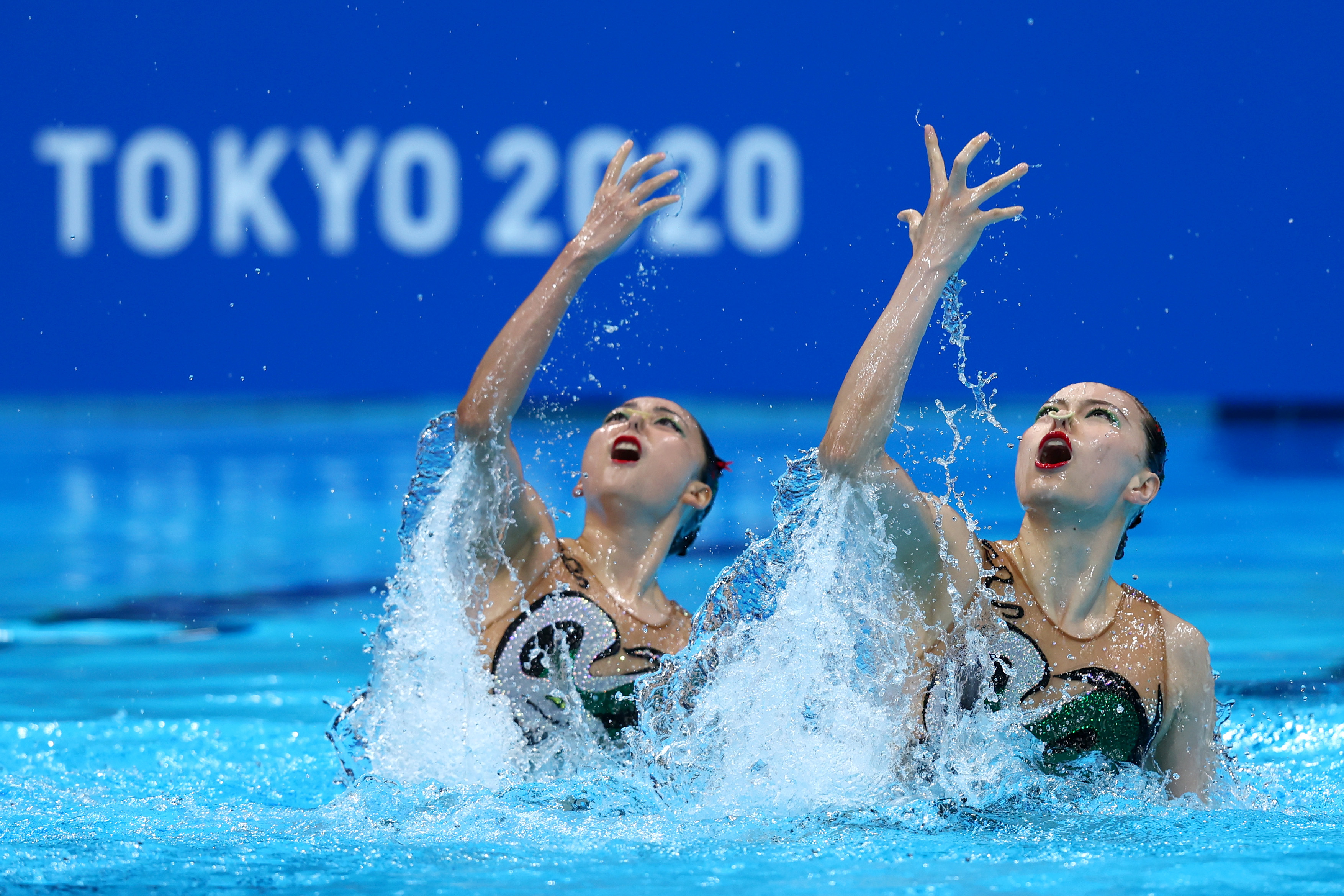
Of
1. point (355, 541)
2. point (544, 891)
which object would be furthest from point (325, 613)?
point (544, 891)

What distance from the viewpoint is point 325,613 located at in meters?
5.80

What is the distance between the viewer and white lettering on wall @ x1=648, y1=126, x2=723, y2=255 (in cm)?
1071

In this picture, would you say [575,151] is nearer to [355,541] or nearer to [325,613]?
[355,541]

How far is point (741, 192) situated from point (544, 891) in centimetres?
847

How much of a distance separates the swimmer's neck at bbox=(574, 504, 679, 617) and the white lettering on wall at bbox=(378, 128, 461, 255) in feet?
24.0

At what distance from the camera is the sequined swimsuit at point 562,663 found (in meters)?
3.62

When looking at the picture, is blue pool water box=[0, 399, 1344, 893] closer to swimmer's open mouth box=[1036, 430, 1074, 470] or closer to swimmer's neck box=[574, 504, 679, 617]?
swimmer's neck box=[574, 504, 679, 617]

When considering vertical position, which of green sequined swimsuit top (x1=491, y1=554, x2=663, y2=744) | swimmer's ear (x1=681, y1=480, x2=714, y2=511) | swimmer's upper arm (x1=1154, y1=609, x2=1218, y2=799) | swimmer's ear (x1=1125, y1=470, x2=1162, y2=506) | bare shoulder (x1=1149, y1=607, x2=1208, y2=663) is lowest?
swimmer's upper arm (x1=1154, y1=609, x2=1218, y2=799)

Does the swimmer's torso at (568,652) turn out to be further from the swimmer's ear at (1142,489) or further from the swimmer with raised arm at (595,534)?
the swimmer's ear at (1142,489)

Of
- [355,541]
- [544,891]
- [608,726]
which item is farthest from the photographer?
[355,541]

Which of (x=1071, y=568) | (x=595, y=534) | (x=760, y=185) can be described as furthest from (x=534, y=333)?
(x=760, y=185)

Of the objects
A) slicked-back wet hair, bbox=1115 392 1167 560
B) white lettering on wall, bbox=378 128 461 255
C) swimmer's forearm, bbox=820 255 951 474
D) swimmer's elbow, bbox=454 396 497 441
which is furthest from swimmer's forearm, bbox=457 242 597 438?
white lettering on wall, bbox=378 128 461 255

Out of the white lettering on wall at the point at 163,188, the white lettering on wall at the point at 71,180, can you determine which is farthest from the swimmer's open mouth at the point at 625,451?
the white lettering on wall at the point at 71,180

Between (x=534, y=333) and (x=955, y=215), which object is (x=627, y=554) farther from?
(x=955, y=215)
